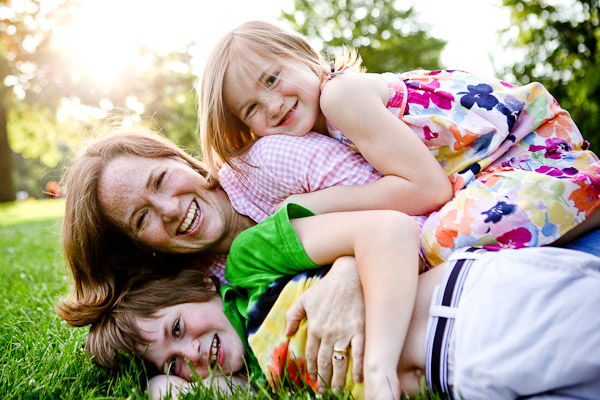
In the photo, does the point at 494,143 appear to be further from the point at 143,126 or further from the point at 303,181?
the point at 143,126

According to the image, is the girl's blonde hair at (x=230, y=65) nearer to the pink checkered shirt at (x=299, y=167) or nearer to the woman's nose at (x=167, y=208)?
the pink checkered shirt at (x=299, y=167)

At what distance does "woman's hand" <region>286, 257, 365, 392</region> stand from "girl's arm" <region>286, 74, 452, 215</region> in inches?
17.9

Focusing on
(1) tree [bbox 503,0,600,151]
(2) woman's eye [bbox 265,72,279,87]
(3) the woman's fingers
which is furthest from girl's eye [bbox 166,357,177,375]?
(1) tree [bbox 503,0,600,151]

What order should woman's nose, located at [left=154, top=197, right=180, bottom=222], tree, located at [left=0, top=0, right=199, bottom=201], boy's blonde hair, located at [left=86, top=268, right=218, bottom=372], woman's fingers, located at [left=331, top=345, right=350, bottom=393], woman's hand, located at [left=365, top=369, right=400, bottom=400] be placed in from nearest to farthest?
woman's hand, located at [left=365, top=369, right=400, bottom=400]
woman's fingers, located at [left=331, top=345, right=350, bottom=393]
boy's blonde hair, located at [left=86, top=268, right=218, bottom=372]
woman's nose, located at [left=154, top=197, right=180, bottom=222]
tree, located at [left=0, top=0, right=199, bottom=201]

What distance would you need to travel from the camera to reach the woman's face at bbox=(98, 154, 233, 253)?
2.52m

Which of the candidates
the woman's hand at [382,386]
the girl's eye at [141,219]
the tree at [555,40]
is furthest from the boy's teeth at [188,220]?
the tree at [555,40]

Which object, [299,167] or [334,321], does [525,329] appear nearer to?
[334,321]

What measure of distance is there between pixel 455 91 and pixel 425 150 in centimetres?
45

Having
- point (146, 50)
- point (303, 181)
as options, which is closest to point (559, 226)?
point (303, 181)

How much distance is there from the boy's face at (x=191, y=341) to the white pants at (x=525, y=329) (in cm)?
95

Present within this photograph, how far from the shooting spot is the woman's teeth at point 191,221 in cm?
255

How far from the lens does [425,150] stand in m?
2.33

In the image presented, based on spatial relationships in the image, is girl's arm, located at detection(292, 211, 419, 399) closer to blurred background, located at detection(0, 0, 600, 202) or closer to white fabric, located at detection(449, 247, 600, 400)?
white fabric, located at detection(449, 247, 600, 400)

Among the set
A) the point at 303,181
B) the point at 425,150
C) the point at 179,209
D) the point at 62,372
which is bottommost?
the point at 62,372
